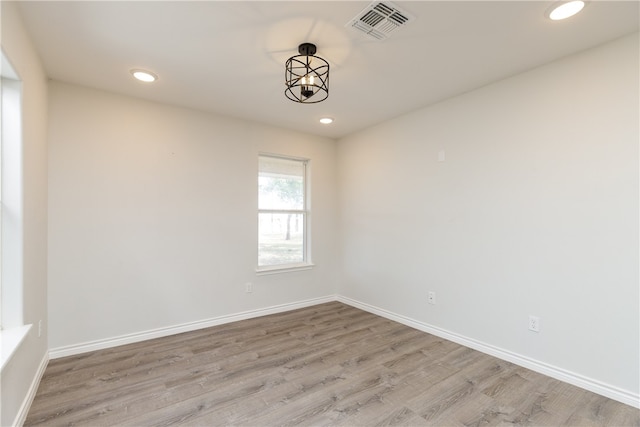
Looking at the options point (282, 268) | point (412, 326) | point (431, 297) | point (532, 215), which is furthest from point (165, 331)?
point (532, 215)

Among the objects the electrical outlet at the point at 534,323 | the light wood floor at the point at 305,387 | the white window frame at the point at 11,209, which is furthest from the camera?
the electrical outlet at the point at 534,323

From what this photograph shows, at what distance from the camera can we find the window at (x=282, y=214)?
3.98 metres

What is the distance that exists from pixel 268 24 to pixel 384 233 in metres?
2.68

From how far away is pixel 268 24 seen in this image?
1.94 meters

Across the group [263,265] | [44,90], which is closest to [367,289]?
[263,265]

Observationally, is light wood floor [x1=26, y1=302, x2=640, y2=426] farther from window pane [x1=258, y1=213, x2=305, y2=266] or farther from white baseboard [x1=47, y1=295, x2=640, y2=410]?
window pane [x1=258, y1=213, x2=305, y2=266]

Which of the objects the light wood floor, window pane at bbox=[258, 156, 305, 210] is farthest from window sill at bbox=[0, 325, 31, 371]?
window pane at bbox=[258, 156, 305, 210]

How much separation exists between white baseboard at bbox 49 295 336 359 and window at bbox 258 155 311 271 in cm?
54

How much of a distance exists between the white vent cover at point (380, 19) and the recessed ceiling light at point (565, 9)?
829mm

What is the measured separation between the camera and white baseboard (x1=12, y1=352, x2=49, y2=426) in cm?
176

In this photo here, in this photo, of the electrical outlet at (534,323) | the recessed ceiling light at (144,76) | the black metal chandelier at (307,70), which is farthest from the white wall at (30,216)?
the electrical outlet at (534,323)

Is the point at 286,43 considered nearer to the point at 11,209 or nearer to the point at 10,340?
the point at 11,209

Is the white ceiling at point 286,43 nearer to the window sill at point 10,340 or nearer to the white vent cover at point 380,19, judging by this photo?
the white vent cover at point 380,19

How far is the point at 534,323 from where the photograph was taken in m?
2.46
